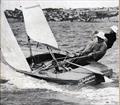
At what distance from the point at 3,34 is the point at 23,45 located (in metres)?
0.17

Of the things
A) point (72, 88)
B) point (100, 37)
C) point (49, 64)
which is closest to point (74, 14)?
point (100, 37)

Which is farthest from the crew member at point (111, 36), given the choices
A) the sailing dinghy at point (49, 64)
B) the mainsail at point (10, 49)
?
the mainsail at point (10, 49)

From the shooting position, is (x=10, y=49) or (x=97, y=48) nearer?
(x=97, y=48)

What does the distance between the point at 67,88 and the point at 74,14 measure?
1.43ft

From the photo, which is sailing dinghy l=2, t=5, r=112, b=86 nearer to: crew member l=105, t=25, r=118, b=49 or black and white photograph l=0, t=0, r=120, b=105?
black and white photograph l=0, t=0, r=120, b=105

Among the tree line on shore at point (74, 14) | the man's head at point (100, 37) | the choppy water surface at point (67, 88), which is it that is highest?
the tree line on shore at point (74, 14)

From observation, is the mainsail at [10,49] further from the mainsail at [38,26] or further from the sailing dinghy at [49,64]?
the mainsail at [38,26]

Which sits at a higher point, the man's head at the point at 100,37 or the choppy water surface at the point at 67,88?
the man's head at the point at 100,37

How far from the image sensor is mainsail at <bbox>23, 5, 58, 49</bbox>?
2.72m

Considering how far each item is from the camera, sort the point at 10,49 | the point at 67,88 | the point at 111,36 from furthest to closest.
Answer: the point at 10,49
the point at 67,88
the point at 111,36

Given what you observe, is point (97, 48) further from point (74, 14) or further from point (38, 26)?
point (38, 26)

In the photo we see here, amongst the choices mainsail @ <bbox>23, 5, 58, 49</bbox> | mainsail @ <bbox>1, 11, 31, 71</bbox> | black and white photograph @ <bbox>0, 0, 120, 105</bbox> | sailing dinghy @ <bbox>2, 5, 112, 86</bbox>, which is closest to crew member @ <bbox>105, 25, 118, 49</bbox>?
black and white photograph @ <bbox>0, 0, 120, 105</bbox>

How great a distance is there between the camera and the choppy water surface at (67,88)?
260 centimetres

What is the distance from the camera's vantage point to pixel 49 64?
272 cm
